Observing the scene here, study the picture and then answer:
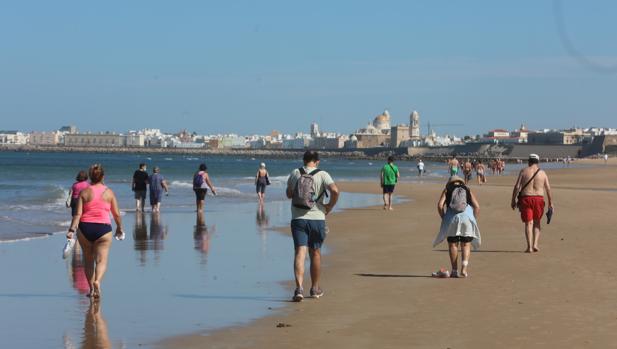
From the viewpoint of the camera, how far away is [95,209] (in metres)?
8.84

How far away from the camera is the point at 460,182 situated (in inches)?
411

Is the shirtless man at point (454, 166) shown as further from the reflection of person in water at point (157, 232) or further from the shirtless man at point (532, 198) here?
the reflection of person in water at point (157, 232)

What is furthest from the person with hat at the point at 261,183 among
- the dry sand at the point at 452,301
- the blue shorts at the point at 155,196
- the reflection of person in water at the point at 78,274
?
the reflection of person in water at the point at 78,274

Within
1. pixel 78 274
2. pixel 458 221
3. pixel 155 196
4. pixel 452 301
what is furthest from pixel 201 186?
pixel 452 301

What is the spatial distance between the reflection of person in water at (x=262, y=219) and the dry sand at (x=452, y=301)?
2.73 m

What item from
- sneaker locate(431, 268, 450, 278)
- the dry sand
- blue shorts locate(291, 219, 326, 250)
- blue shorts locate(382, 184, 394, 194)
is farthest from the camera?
blue shorts locate(382, 184, 394, 194)

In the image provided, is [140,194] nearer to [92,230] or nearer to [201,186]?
[201,186]

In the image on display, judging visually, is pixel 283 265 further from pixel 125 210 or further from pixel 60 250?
pixel 125 210

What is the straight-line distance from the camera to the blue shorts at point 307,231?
8.80 metres

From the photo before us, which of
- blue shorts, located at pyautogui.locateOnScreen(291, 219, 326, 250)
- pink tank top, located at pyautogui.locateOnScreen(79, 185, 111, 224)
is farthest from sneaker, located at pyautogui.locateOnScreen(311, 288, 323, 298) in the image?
pink tank top, located at pyautogui.locateOnScreen(79, 185, 111, 224)

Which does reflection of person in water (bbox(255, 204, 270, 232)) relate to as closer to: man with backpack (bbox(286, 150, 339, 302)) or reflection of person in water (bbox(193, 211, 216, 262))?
reflection of person in water (bbox(193, 211, 216, 262))

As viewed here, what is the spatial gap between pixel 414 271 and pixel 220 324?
144 inches

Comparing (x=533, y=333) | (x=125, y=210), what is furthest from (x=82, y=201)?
→ (x=125, y=210)

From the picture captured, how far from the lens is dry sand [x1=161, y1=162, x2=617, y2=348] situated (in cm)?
699
